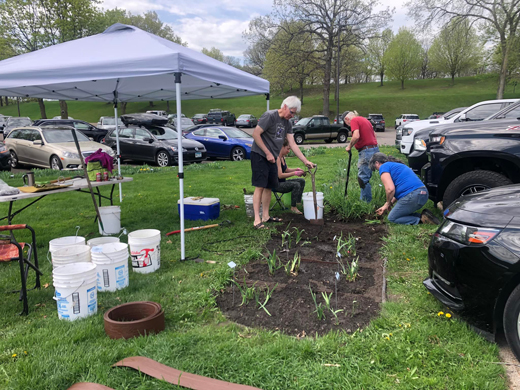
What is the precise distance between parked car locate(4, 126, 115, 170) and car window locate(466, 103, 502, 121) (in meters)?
10.3

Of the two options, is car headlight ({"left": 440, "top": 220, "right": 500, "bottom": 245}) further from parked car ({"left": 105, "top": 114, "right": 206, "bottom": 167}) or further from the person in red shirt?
parked car ({"left": 105, "top": 114, "right": 206, "bottom": 167})

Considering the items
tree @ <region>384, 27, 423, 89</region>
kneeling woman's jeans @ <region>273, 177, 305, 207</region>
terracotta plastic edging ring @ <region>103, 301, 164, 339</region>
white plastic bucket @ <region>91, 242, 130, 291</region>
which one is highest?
tree @ <region>384, 27, 423, 89</region>

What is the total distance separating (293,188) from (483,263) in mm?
3879

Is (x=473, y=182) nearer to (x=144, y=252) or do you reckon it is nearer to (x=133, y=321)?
(x=144, y=252)

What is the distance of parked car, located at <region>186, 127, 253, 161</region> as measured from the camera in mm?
14242

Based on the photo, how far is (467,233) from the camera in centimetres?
260

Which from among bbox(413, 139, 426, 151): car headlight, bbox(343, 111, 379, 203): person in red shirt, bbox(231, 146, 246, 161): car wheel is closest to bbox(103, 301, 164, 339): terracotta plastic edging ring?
bbox(343, 111, 379, 203): person in red shirt

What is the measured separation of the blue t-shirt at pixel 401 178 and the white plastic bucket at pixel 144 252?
3.21 meters

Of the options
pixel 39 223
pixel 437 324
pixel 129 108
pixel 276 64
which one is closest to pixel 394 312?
pixel 437 324

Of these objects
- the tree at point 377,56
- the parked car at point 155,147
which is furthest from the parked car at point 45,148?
the tree at point 377,56

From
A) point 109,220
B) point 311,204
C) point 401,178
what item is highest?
point 401,178

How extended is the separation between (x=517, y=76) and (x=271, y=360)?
42.1 meters

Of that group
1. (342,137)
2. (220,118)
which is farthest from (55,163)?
(220,118)

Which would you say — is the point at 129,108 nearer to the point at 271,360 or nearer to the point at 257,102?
the point at 257,102
